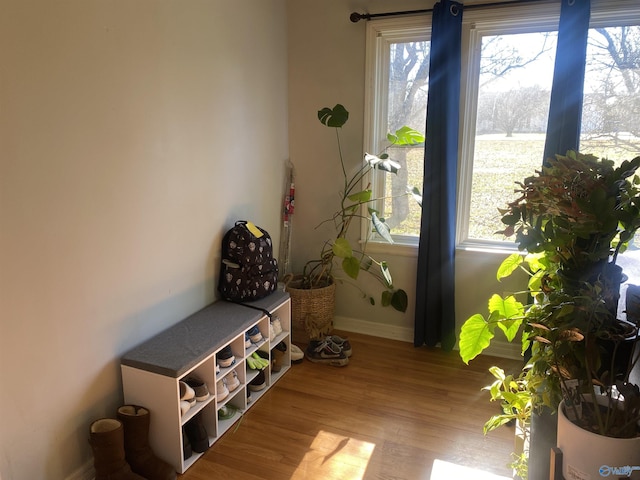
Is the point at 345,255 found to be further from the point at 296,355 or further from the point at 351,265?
the point at 296,355

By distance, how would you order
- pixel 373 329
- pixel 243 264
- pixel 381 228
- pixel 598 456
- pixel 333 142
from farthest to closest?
pixel 373 329
pixel 333 142
pixel 381 228
pixel 243 264
pixel 598 456

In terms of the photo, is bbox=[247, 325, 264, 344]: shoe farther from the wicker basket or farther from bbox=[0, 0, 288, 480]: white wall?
the wicker basket

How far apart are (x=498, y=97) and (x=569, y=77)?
42cm

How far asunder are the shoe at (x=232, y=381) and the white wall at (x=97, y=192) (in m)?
0.41

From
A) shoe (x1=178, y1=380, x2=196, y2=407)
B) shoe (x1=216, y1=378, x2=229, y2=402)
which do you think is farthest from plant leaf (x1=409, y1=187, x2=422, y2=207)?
shoe (x1=178, y1=380, x2=196, y2=407)

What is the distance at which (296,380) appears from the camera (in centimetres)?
274

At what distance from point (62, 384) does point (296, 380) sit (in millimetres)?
1295

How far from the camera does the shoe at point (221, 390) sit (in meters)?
2.22

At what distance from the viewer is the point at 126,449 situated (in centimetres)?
190

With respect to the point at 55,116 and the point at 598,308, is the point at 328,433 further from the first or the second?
the point at 55,116

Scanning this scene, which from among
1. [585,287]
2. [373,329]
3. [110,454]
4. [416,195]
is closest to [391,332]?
[373,329]

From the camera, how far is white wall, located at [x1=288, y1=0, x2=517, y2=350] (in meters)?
3.01

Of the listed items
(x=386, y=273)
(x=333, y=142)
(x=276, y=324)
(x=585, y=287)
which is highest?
(x=333, y=142)

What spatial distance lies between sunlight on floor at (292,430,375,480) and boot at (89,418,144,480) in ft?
2.25
